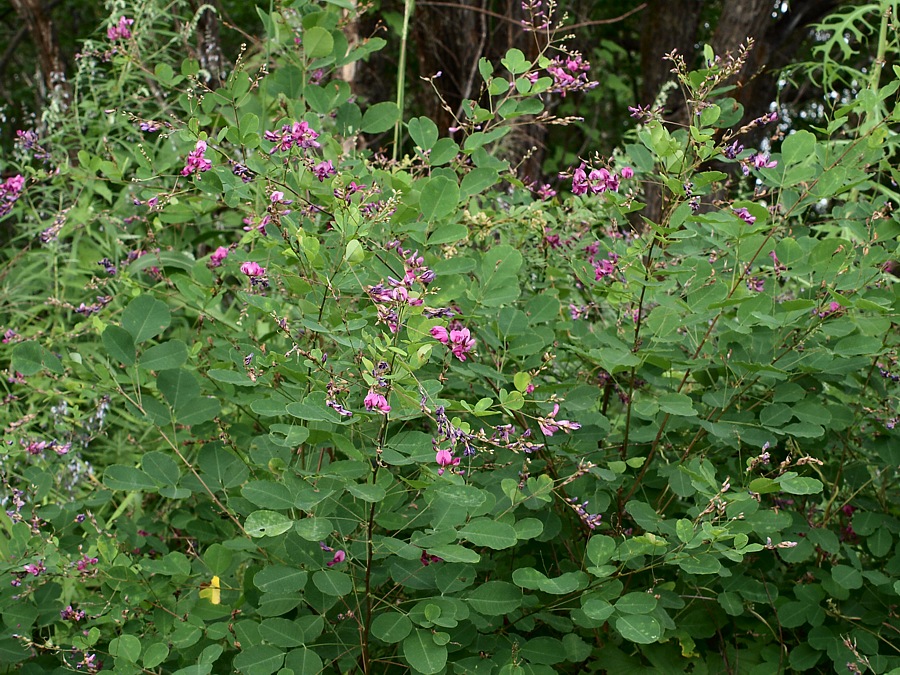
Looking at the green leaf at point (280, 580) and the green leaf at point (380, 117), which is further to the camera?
the green leaf at point (380, 117)

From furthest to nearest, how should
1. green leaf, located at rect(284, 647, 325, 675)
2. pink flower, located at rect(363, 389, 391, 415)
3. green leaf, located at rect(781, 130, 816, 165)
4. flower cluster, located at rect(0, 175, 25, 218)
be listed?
flower cluster, located at rect(0, 175, 25, 218), green leaf, located at rect(781, 130, 816, 165), green leaf, located at rect(284, 647, 325, 675), pink flower, located at rect(363, 389, 391, 415)

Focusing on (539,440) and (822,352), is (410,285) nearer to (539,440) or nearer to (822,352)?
(539,440)

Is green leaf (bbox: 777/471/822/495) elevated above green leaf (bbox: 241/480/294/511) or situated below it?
below

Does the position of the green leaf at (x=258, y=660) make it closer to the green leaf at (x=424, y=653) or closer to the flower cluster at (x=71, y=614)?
the green leaf at (x=424, y=653)

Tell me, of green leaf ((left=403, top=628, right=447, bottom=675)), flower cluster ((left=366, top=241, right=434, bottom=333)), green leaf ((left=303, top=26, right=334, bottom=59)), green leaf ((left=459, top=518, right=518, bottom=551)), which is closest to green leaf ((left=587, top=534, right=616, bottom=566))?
green leaf ((left=459, top=518, right=518, bottom=551))

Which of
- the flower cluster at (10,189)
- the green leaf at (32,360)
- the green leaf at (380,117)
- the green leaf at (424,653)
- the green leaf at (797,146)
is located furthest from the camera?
the flower cluster at (10,189)

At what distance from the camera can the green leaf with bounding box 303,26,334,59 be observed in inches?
73.1

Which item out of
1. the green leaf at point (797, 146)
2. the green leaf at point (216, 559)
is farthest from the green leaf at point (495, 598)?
the green leaf at point (797, 146)

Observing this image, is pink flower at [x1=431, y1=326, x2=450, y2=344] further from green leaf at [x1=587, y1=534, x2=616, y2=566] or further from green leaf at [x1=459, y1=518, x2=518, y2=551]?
green leaf at [x1=587, y1=534, x2=616, y2=566]

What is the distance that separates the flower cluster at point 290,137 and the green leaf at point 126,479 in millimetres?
598

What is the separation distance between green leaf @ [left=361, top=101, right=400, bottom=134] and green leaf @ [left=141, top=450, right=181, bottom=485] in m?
0.77

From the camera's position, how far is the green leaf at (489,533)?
138 cm

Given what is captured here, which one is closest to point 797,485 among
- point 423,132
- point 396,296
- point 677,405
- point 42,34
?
point 677,405

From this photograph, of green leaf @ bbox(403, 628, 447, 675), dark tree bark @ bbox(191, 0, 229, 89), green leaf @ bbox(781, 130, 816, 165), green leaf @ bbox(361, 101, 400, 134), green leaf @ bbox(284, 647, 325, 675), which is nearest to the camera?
green leaf @ bbox(403, 628, 447, 675)
